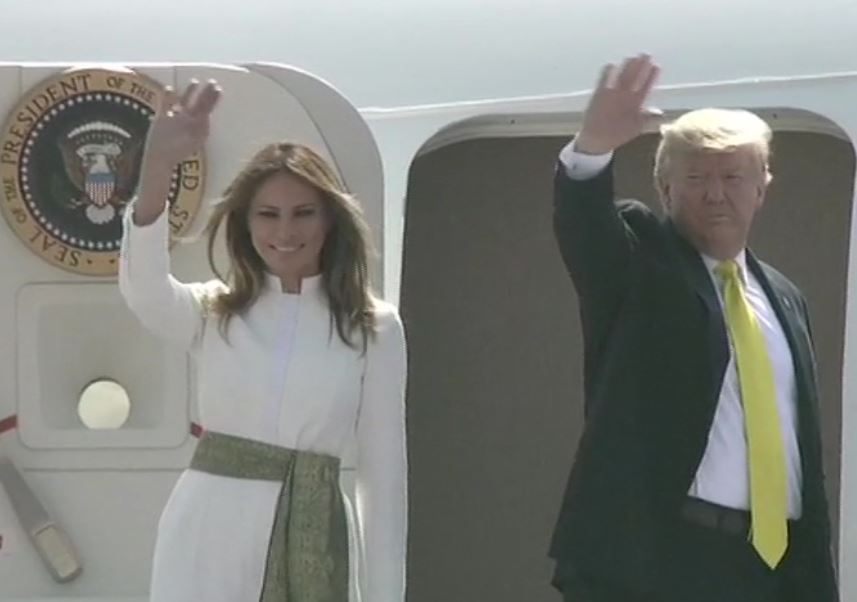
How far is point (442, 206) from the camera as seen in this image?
489 centimetres

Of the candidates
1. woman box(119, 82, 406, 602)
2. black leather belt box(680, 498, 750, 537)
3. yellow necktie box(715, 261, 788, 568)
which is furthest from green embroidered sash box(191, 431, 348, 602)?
yellow necktie box(715, 261, 788, 568)

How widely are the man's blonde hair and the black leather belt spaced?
555 mm

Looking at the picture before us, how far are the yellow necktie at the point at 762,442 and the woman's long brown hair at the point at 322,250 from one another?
→ 2.00 ft

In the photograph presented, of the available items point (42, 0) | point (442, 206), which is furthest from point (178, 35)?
point (442, 206)

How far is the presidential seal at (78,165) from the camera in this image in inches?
142

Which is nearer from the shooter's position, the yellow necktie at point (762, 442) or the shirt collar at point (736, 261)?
the yellow necktie at point (762, 442)

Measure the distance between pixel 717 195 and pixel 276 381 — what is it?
78 centimetres

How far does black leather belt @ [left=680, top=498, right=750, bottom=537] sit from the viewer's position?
9.41ft

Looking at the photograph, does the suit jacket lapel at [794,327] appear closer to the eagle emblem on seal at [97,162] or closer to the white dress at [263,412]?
the white dress at [263,412]

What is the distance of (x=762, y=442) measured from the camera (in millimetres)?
2881

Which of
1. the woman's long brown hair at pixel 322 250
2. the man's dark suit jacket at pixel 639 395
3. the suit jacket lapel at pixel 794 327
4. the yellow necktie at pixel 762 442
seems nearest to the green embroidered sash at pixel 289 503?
the woman's long brown hair at pixel 322 250

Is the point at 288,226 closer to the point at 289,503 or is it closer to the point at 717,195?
the point at 289,503

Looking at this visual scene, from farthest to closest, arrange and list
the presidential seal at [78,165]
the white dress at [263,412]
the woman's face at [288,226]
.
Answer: the presidential seal at [78,165]
the woman's face at [288,226]
the white dress at [263,412]

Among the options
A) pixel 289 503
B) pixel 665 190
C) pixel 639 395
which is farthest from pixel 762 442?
pixel 289 503
